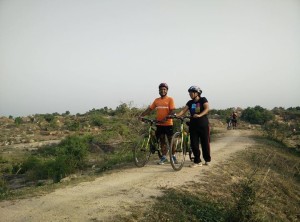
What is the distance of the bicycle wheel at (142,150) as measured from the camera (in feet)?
27.7

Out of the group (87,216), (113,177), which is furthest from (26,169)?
(87,216)

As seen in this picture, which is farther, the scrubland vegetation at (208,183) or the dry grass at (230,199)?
the scrubland vegetation at (208,183)

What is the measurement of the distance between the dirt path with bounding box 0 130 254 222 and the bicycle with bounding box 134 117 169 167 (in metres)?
0.71

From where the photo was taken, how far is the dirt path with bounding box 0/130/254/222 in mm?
4875

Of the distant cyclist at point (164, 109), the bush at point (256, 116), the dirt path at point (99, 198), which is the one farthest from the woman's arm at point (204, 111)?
the bush at point (256, 116)

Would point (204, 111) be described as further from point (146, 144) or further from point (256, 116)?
point (256, 116)

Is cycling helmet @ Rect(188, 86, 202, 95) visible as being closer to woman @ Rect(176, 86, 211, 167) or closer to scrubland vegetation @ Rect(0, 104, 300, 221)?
woman @ Rect(176, 86, 211, 167)

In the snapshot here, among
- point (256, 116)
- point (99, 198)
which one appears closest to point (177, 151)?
point (99, 198)

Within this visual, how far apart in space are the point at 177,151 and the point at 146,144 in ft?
2.84

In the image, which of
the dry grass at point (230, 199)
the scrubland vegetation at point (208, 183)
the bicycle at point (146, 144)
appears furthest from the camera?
the bicycle at point (146, 144)

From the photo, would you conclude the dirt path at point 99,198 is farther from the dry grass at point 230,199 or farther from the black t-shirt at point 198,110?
the black t-shirt at point 198,110

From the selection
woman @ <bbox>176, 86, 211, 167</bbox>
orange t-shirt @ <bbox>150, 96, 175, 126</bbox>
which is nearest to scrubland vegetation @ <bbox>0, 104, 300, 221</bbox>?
woman @ <bbox>176, 86, 211, 167</bbox>

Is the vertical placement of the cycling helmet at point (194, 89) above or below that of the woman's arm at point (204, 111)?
above

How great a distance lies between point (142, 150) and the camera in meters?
8.48
